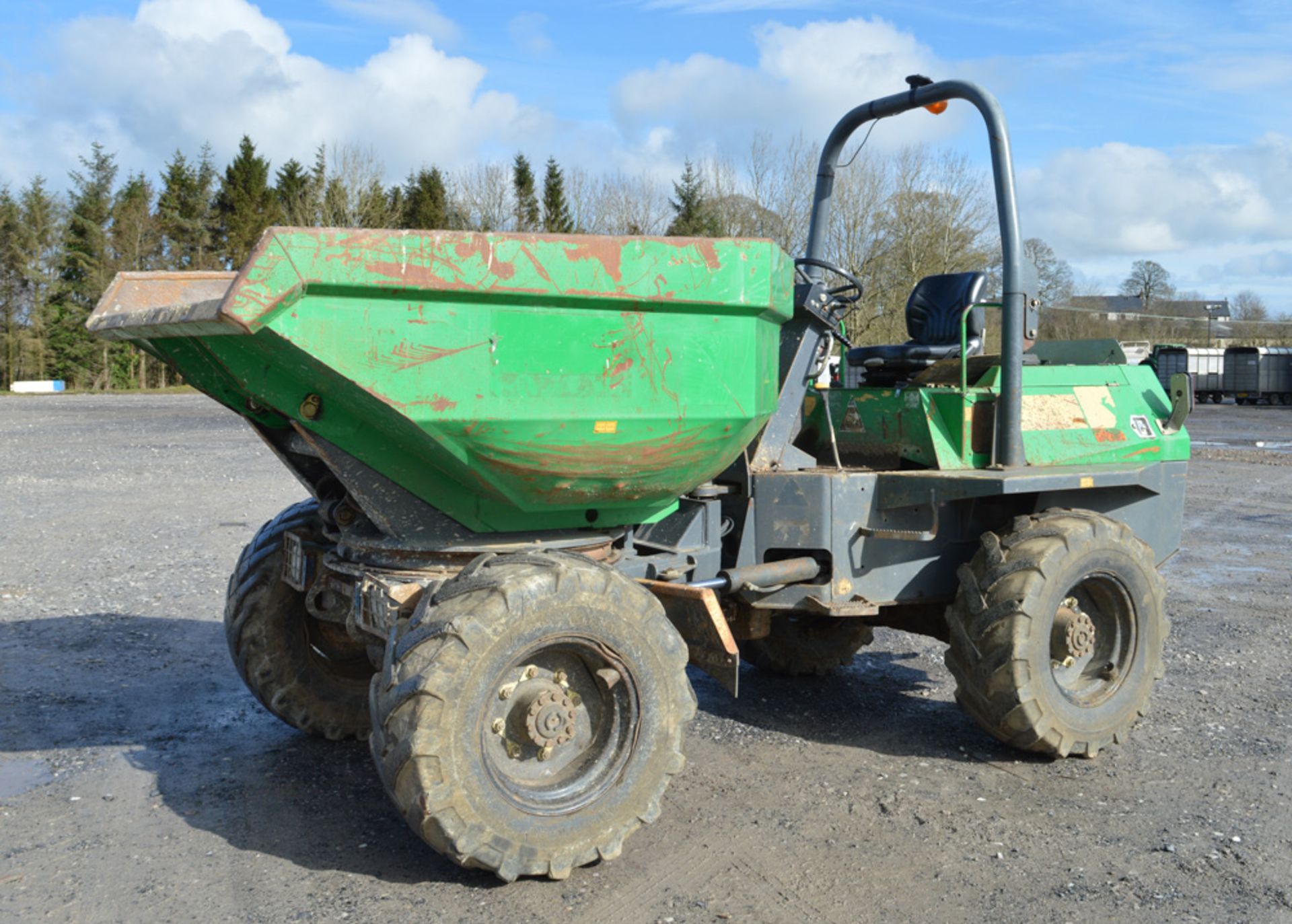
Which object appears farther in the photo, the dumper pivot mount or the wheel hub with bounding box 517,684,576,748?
the wheel hub with bounding box 517,684,576,748

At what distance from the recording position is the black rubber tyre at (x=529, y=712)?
3322 millimetres

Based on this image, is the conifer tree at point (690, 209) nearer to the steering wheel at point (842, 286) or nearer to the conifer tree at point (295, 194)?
the conifer tree at point (295, 194)

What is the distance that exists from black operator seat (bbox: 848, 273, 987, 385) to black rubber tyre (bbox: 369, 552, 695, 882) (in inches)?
94.5

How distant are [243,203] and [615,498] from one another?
4132 centimetres

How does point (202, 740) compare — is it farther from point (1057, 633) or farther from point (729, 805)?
point (1057, 633)

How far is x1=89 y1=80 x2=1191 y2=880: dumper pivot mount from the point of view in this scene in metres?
3.36

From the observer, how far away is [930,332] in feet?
19.5

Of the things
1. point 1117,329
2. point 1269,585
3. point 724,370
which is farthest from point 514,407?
point 1117,329

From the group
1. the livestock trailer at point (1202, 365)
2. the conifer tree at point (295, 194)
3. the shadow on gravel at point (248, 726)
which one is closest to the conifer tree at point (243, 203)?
the conifer tree at point (295, 194)

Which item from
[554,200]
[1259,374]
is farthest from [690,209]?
[1259,374]

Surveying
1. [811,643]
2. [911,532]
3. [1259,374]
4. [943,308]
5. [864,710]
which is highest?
[1259,374]

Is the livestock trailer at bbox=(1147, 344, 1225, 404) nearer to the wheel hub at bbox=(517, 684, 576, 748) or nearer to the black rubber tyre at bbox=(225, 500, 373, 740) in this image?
the black rubber tyre at bbox=(225, 500, 373, 740)

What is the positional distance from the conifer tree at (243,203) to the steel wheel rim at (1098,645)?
1578 inches

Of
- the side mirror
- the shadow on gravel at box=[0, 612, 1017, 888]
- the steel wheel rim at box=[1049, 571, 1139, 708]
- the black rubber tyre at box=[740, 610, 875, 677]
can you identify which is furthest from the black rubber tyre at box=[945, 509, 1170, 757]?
the black rubber tyre at box=[740, 610, 875, 677]
